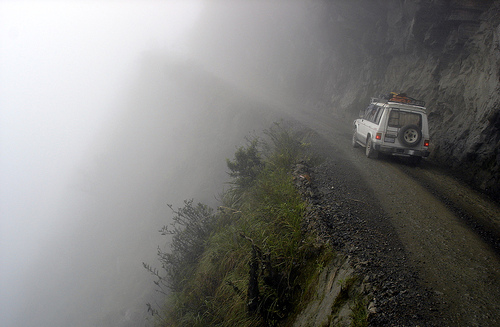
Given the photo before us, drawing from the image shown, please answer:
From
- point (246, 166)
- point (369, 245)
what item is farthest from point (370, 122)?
point (369, 245)

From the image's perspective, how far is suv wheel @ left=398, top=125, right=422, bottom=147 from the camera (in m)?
7.87

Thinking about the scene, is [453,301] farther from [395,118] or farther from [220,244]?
[395,118]

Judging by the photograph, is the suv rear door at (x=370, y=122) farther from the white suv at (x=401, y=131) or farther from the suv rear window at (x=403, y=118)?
the suv rear window at (x=403, y=118)

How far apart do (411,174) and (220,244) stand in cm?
567

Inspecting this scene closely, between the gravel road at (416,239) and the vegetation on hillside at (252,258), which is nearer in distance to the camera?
the gravel road at (416,239)

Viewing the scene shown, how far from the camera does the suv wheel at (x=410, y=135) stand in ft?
25.8

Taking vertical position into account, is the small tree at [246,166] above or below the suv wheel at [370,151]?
above

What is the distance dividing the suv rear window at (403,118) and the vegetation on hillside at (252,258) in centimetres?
292

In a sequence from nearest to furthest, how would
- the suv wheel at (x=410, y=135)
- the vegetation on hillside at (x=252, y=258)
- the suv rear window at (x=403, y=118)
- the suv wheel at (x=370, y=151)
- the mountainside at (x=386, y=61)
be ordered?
1. the vegetation on hillside at (x=252, y=258)
2. the suv wheel at (x=410, y=135)
3. the suv rear window at (x=403, y=118)
4. the mountainside at (x=386, y=61)
5. the suv wheel at (x=370, y=151)

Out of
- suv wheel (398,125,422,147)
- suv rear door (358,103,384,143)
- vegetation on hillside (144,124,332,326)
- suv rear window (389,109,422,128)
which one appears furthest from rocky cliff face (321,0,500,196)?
vegetation on hillside (144,124,332,326)

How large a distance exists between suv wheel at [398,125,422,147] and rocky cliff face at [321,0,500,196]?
1627 mm

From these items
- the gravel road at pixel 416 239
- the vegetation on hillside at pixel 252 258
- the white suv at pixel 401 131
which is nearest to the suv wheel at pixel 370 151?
the white suv at pixel 401 131

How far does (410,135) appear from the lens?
7988 millimetres

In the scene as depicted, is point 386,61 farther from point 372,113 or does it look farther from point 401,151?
point 401,151
